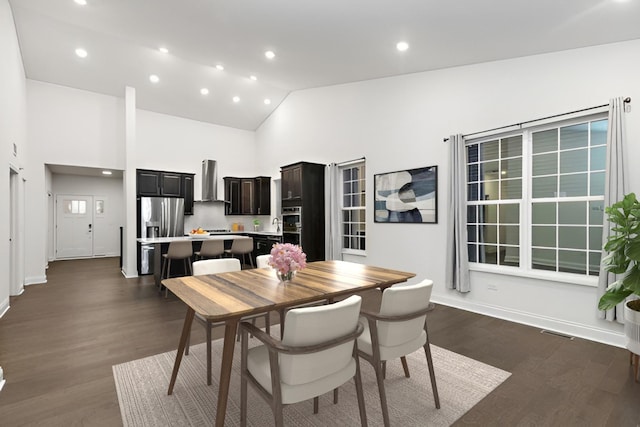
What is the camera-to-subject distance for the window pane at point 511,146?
372cm

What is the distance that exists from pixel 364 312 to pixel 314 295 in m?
0.32

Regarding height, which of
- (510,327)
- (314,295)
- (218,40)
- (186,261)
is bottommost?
(510,327)

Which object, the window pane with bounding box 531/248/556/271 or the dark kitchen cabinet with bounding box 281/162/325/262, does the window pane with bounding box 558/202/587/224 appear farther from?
the dark kitchen cabinet with bounding box 281/162/325/262

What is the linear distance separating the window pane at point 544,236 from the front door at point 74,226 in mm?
10990

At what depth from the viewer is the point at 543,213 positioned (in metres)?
3.54

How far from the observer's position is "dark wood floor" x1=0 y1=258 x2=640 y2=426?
1.95 meters

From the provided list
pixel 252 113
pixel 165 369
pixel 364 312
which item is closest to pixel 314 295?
pixel 364 312

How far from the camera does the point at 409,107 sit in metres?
4.64

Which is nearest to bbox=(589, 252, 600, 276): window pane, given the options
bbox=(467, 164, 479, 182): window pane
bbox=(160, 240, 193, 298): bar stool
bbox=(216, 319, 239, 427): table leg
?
bbox=(467, 164, 479, 182): window pane

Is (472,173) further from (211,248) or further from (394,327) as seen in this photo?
(211,248)

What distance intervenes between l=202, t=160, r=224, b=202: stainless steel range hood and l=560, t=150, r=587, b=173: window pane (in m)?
7.13

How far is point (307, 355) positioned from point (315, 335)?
109 millimetres

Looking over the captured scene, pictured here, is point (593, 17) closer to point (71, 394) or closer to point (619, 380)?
point (619, 380)

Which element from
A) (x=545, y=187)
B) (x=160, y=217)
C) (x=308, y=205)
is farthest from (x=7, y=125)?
(x=545, y=187)
